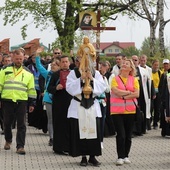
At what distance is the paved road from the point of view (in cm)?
1125

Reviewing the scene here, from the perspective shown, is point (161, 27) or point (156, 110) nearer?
point (156, 110)

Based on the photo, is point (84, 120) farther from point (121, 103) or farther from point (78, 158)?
point (78, 158)

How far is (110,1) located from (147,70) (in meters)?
19.7

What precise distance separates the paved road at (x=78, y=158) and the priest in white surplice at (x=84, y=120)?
0.95 ft

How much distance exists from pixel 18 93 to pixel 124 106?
7.80ft

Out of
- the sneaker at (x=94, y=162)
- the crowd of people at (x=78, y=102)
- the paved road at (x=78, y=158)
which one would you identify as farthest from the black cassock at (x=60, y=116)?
the sneaker at (x=94, y=162)

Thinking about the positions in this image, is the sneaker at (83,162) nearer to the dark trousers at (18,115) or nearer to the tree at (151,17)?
the dark trousers at (18,115)

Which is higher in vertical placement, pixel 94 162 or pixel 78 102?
pixel 78 102

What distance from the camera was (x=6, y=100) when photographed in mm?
12766

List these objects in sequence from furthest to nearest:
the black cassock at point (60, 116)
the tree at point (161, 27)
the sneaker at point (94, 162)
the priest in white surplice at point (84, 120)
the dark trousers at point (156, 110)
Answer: the tree at point (161, 27) < the dark trousers at point (156, 110) < the black cassock at point (60, 116) < the sneaker at point (94, 162) < the priest in white surplice at point (84, 120)

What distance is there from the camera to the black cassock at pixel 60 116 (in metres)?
12.5

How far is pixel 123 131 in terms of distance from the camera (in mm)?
11414

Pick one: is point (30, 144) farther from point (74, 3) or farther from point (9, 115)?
point (74, 3)

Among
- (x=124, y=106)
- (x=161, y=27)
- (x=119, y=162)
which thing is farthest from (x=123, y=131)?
(x=161, y=27)
